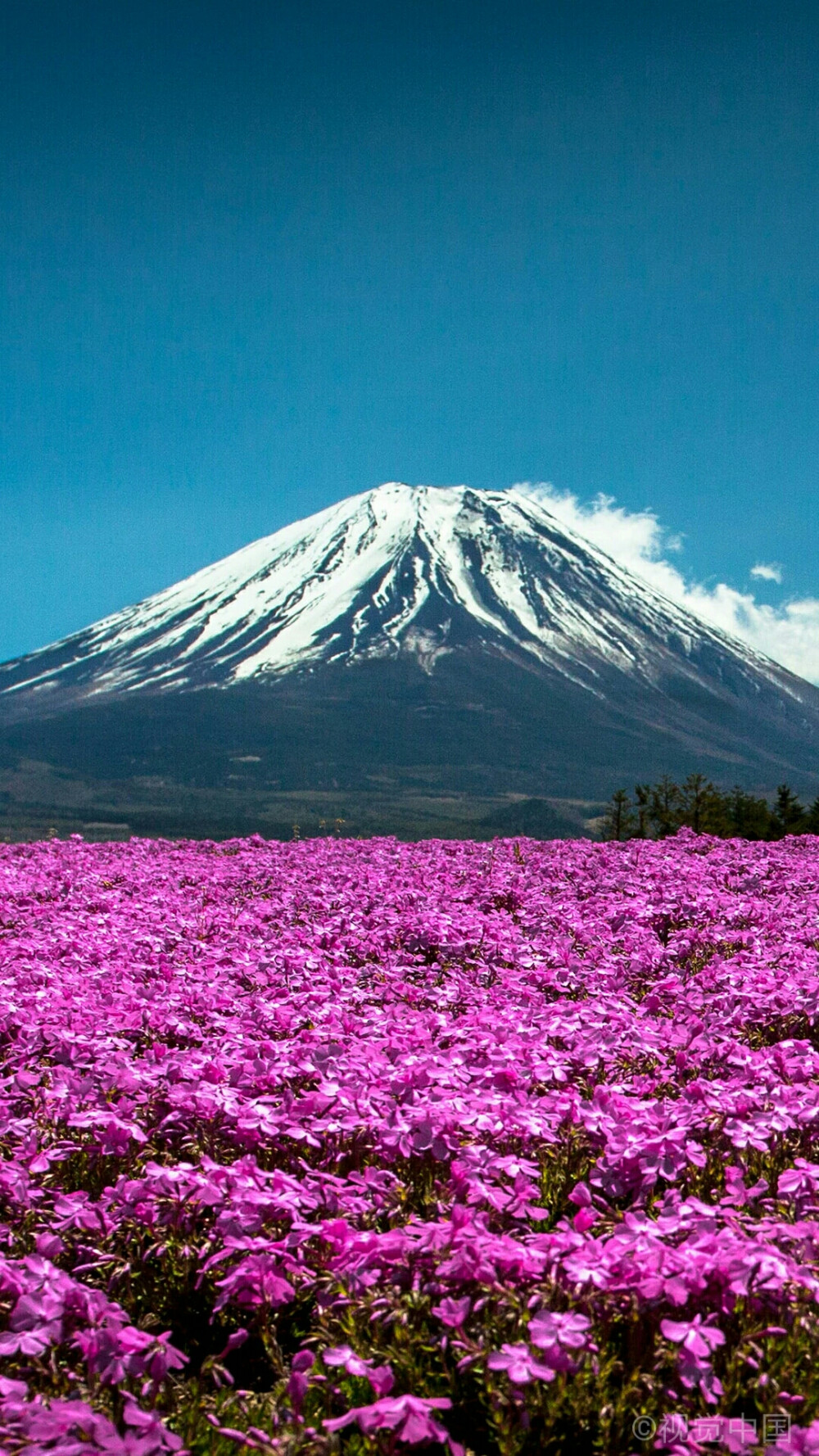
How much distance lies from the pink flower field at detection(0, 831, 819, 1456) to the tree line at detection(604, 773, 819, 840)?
58.8 feet

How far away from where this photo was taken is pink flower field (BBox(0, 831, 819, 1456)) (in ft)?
9.88

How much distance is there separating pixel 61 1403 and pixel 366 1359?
88 cm

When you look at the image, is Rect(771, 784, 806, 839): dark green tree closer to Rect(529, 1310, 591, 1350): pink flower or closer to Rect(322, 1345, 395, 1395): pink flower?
Rect(529, 1310, 591, 1350): pink flower

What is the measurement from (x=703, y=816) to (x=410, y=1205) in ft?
75.0

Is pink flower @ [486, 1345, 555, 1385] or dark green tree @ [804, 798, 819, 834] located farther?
dark green tree @ [804, 798, 819, 834]

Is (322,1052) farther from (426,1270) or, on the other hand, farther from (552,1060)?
(426,1270)

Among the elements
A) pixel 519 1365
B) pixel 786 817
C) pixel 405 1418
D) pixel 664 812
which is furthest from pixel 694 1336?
pixel 786 817

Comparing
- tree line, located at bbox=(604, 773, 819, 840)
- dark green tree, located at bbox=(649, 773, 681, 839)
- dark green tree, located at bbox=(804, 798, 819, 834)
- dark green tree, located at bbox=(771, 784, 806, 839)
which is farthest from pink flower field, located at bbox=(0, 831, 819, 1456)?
dark green tree, located at bbox=(649, 773, 681, 839)

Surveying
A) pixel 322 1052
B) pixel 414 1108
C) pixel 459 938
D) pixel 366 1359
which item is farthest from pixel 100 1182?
pixel 459 938

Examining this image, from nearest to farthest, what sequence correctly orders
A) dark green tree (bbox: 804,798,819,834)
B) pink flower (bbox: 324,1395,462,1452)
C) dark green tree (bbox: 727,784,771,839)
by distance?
pink flower (bbox: 324,1395,462,1452)
dark green tree (bbox: 804,798,819,834)
dark green tree (bbox: 727,784,771,839)

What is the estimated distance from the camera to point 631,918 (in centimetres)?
872

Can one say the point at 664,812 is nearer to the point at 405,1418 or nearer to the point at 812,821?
the point at 812,821

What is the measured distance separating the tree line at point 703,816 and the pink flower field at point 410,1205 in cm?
1792

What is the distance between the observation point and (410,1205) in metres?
4.16
